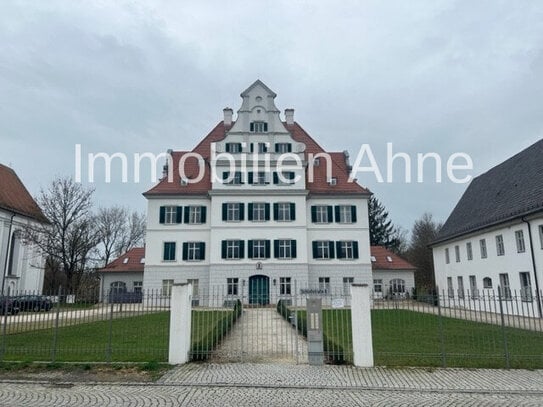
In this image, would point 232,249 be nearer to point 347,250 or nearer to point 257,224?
point 257,224

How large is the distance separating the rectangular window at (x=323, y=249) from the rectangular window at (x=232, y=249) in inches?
218

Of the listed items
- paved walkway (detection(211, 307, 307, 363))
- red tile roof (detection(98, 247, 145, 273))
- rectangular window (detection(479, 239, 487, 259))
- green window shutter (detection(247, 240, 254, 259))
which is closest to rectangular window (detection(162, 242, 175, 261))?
green window shutter (detection(247, 240, 254, 259))

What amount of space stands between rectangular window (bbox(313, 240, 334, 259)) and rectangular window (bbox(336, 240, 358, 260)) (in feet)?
1.72

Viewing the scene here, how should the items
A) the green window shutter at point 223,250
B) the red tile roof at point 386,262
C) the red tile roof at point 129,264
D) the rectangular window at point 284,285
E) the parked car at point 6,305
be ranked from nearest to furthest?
1. the parked car at point 6,305
2. the rectangular window at point 284,285
3. the green window shutter at point 223,250
4. the red tile roof at point 129,264
5. the red tile roof at point 386,262

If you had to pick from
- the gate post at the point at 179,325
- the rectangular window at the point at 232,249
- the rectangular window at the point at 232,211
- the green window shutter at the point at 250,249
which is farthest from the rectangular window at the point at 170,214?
the gate post at the point at 179,325

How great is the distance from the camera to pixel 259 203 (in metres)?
32.0

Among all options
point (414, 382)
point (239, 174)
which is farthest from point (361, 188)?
point (414, 382)

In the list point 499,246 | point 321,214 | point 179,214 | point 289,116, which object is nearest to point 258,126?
point 289,116

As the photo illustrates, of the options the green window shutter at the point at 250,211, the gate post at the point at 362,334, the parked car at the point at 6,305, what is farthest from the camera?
the green window shutter at the point at 250,211

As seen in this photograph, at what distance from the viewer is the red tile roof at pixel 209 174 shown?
32906 millimetres

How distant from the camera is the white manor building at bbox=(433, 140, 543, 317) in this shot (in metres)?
21.5

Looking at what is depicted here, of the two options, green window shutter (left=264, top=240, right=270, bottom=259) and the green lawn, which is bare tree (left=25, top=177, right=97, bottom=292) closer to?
green window shutter (left=264, top=240, right=270, bottom=259)

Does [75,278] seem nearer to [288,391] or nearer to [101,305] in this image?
[101,305]

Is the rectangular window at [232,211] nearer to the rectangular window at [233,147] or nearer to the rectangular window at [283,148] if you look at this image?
the rectangular window at [233,147]
